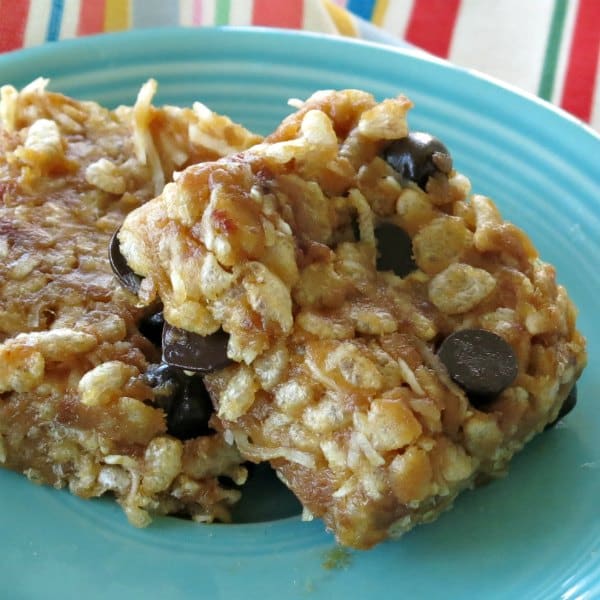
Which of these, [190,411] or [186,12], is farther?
[186,12]

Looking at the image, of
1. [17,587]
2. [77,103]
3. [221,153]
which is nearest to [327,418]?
[17,587]

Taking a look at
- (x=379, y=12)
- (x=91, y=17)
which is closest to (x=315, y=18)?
(x=379, y=12)

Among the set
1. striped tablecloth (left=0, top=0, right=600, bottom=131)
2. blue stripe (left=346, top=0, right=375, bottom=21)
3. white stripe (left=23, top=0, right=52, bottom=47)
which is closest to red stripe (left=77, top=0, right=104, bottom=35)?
striped tablecloth (left=0, top=0, right=600, bottom=131)

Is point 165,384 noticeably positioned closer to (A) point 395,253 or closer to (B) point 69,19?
(A) point 395,253

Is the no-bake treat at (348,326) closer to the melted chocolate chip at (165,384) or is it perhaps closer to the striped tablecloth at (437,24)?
the melted chocolate chip at (165,384)

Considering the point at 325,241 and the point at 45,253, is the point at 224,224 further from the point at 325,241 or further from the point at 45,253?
the point at 45,253

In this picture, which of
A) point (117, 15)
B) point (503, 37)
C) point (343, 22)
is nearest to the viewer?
point (117, 15)
